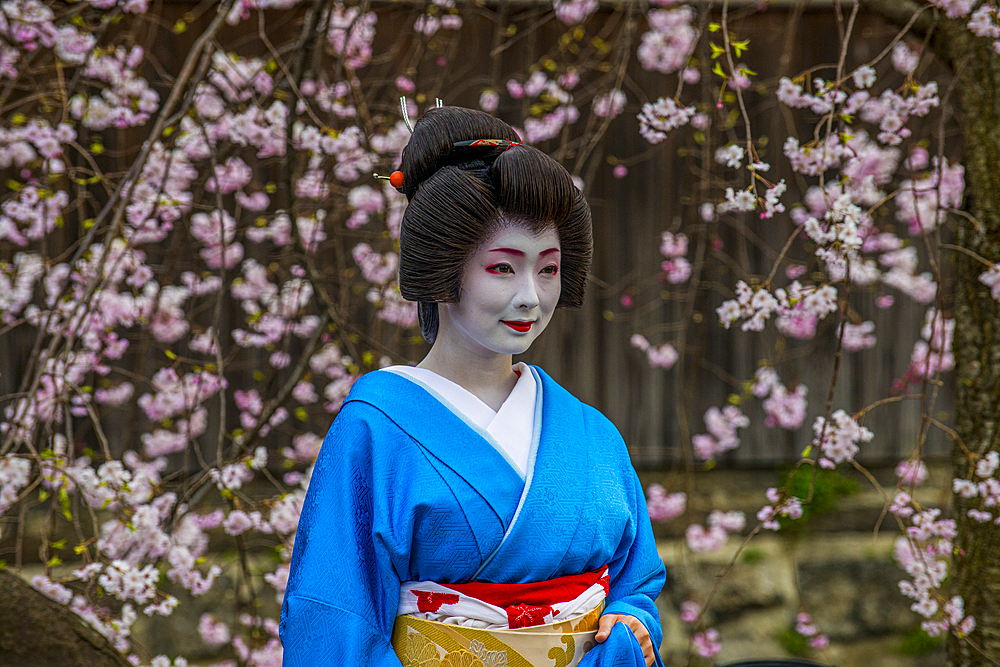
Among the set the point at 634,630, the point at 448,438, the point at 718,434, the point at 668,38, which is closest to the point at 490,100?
the point at 668,38

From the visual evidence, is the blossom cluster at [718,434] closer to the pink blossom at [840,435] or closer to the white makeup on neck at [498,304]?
the pink blossom at [840,435]

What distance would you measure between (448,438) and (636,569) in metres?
0.56

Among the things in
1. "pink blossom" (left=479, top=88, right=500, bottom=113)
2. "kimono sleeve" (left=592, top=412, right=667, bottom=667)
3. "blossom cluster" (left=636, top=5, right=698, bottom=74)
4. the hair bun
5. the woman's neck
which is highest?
"blossom cluster" (left=636, top=5, right=698, bottom=74)

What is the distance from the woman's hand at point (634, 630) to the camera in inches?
67.8

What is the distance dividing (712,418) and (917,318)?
1.28m

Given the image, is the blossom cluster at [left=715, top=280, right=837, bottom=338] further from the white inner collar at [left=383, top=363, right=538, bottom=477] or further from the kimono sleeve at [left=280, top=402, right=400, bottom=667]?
the kimono sleeve at [left=280, top=402, right=400, bottom=667]

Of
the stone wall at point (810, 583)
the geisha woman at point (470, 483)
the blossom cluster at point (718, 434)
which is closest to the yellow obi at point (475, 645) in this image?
the geisha woman at point (470, 483)

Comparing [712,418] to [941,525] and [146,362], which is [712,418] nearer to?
[941,525]

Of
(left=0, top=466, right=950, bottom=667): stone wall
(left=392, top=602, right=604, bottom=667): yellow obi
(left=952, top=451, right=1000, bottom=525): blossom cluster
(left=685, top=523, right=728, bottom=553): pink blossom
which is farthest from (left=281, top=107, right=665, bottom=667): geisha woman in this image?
(left=0, top=466, right=950, bottom=667): stone wall

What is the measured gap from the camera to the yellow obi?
5.33 ft

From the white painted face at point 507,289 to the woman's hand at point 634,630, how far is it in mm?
607

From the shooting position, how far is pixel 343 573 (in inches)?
62.9

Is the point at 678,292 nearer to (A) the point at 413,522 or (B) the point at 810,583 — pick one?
(B) the point at 810,583

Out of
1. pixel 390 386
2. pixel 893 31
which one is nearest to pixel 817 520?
pixel 893 31
